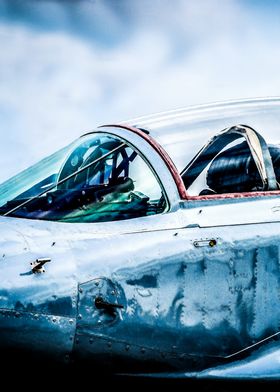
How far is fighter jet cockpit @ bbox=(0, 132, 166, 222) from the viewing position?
161 inches

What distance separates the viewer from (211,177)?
4652mm

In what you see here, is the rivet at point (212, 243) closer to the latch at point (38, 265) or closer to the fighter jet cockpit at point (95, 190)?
the fighter jet cockpit at point (95, 190)

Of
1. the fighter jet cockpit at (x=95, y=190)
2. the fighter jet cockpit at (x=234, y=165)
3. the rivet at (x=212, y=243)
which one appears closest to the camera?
the rivet at (x=212, y=243)

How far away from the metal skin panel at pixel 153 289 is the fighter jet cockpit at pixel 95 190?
14 centimetres

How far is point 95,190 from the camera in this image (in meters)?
4.23

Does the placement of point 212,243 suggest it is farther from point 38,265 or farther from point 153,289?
point 38,265

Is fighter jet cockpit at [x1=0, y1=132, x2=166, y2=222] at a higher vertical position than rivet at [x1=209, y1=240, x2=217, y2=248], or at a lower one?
higher

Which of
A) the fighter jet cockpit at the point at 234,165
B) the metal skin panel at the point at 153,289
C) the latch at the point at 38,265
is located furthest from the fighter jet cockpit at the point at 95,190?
the latch at the point at 38,265

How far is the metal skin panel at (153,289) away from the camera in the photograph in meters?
3.44

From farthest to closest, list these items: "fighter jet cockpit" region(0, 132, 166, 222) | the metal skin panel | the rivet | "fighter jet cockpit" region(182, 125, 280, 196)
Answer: "fighter jet cockpit" region(182, 125, 280, 196)
"fighter jet cockpit" region(0, 132, 166, 222)
the rivet
the metal skin panel

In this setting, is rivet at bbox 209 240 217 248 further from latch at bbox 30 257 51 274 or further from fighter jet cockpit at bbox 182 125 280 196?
latch at bbox 30 257 51 274

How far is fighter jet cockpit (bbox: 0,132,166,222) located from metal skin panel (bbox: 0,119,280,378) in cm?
14

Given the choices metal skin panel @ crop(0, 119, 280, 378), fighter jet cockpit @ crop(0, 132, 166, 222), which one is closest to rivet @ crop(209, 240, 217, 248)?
metal skin panel @ crop(0, 119, 280, 378)

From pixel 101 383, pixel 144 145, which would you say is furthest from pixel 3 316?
pixel 144 145
